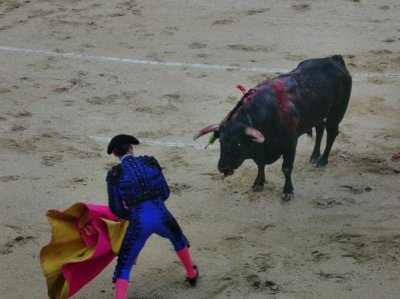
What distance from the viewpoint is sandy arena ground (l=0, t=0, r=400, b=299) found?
543 centimetres

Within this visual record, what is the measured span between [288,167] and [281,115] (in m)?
0.49

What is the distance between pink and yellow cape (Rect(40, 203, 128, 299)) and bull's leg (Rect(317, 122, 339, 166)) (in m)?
2.76

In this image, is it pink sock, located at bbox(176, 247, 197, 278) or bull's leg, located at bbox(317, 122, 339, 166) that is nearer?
pink sock, located at bbox(176, 247, 197, 278)

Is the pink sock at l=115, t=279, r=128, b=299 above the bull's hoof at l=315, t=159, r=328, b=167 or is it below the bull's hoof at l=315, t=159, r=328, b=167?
above

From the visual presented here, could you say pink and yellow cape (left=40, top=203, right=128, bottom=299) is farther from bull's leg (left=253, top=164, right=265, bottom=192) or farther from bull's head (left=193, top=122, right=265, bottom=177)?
bull's leg (left=253, top=164, right=265, bottom=192)

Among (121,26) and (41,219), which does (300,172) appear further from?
(121,26)

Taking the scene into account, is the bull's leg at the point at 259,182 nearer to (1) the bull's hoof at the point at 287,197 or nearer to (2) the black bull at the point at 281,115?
(2) the black bull at the point at 281,115

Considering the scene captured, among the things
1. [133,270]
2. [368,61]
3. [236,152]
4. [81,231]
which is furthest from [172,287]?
[368,61]

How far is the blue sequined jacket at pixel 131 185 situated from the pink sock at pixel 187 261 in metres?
0.44

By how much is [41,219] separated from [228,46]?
15.6 ft

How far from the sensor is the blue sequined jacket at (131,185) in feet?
15.7

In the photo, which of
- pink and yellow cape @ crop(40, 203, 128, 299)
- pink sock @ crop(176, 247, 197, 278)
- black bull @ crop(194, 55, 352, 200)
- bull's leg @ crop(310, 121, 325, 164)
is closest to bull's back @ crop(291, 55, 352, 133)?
black bull @ crop(194, 55, 352, 200)

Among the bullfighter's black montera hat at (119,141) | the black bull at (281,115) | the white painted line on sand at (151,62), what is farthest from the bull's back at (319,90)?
the white painted line on sand at (151,62)

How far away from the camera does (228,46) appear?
400 inches
